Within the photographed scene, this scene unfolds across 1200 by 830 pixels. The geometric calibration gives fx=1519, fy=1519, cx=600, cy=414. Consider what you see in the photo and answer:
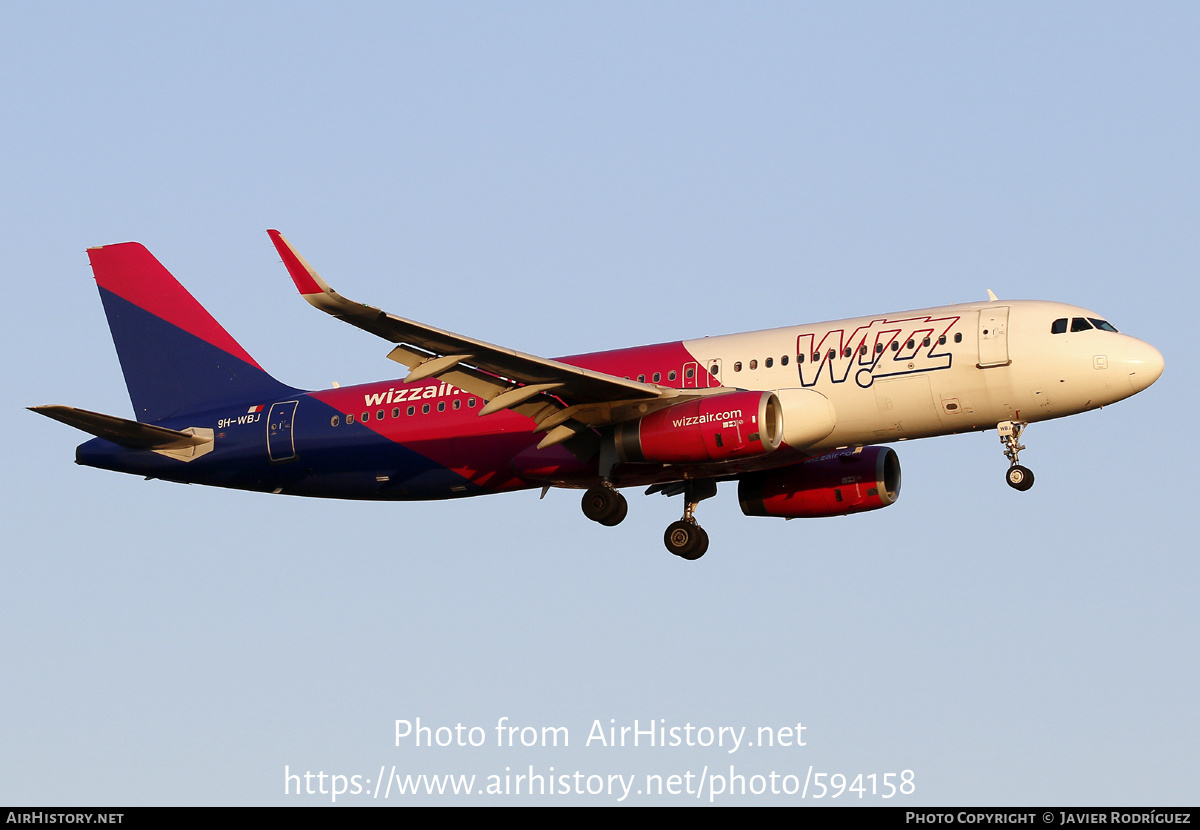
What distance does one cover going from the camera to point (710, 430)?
106 feet

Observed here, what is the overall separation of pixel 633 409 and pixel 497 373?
3297 mm

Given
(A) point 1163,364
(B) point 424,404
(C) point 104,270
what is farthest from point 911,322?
(C) point 104,270

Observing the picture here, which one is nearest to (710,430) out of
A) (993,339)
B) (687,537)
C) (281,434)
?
(687,537)

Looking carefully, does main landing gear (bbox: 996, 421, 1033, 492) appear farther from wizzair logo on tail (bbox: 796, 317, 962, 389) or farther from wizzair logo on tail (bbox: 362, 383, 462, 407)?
wizzair logo on tail (bbox: 362, 383, 462, 407)

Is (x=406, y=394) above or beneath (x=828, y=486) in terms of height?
above

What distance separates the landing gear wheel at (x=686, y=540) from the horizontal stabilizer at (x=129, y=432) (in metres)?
12.1

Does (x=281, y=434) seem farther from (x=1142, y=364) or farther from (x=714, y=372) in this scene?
(x=1142, y=364)

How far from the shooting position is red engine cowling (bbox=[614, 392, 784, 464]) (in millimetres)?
31891

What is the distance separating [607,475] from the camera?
34.5m

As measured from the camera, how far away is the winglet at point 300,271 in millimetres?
27891

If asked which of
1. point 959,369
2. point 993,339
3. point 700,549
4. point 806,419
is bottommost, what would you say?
point 700,549

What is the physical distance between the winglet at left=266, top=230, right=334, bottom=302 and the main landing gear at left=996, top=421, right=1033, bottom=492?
14920 mm

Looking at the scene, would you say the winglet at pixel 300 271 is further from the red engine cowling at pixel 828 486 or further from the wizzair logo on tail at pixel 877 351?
the red engine cowling at pixel 828 486

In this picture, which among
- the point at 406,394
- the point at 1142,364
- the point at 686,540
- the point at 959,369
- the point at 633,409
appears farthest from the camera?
the point at 406,394
